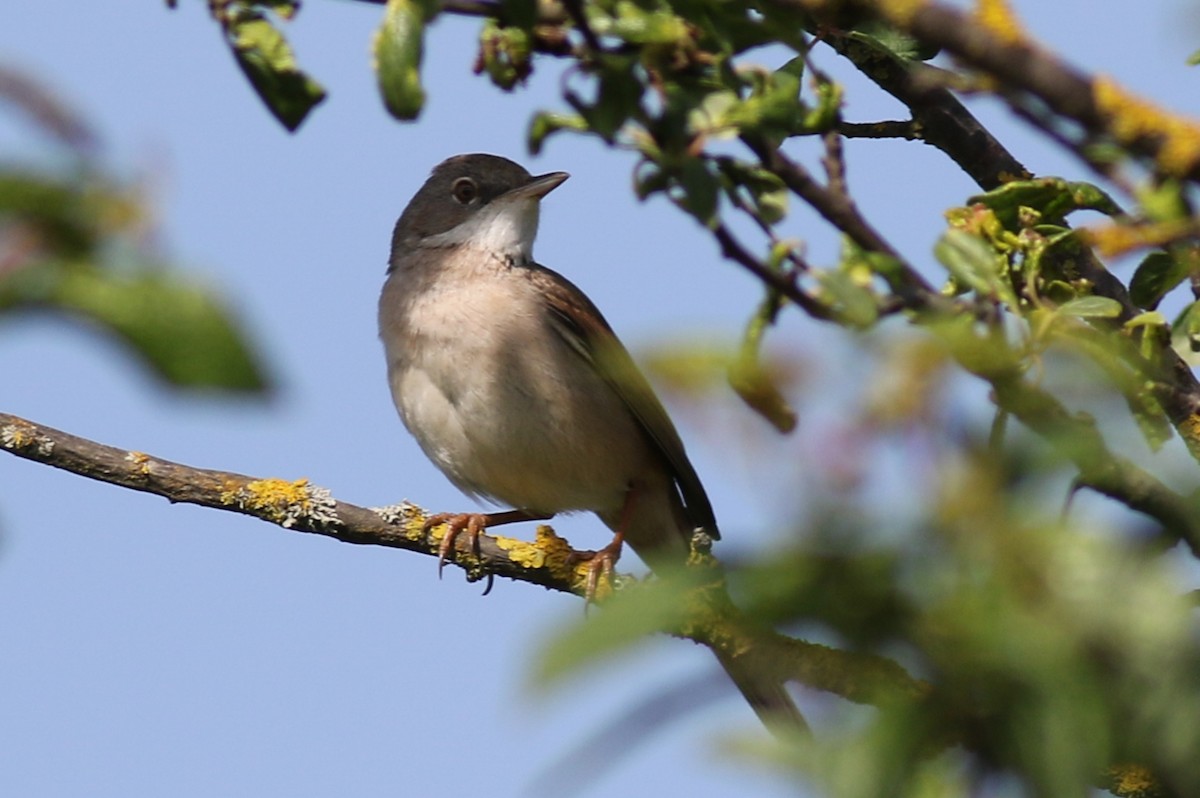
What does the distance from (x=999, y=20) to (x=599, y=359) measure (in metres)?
4.67

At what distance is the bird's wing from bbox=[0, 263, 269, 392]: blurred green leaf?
5210 millimetres

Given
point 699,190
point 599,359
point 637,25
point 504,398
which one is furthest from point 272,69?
point 599,359

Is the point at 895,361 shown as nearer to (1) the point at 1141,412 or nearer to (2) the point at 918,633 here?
(2) the point at 918,633

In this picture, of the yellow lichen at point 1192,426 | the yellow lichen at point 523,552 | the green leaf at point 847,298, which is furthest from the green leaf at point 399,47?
the yellow lichen at point 523,552

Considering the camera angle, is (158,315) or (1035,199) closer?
(158,315)

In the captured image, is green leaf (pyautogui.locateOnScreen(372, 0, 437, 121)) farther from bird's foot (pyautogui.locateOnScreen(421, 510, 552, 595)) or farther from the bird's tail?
bird's foot (pyautogui.locateOnScreen(421, 510, 552, 595))

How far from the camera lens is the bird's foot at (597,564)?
17.5 feet

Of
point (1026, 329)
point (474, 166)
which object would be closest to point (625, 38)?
point (1026, 329)

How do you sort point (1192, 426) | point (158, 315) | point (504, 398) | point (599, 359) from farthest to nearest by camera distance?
point (599, 359), point (504, 398), point (1192, 426), point (158, 315)

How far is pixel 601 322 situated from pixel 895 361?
5.76 meters

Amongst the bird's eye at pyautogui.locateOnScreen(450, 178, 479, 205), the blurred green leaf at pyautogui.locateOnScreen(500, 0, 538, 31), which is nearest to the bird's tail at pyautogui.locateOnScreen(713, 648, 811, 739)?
the blurred green leaf at pyautogui.locateOnScreen(500, 0, 538, 31)

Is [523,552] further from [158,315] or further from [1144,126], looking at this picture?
[158,315]

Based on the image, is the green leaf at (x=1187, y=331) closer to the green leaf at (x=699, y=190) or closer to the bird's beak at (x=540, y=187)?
the green leaf at (x=699, y=190)

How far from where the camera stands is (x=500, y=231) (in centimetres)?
730
